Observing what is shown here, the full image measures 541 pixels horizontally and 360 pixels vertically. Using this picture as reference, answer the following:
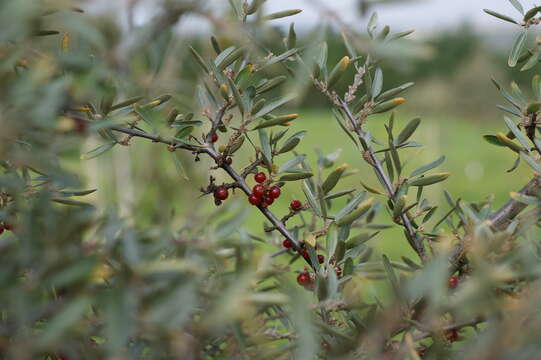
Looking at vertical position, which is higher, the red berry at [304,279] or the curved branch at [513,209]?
the curved branch at [513,209]

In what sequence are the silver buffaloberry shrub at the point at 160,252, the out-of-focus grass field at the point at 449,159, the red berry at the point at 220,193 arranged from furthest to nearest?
the out-of-focus grass field at the point at 449,159 → the red berry at the point at 220,193 → the silver buffaloberry shrub at the point at 160,252

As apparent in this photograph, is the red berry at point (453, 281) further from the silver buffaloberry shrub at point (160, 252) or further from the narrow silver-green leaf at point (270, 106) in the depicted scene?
the narrow silver-green leaf at point (270, 106)

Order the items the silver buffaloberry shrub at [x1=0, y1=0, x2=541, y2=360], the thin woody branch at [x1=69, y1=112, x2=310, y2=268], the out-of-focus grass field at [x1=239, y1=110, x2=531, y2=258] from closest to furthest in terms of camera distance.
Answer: the silver buffaloberry shrub at [x1=0, y1=0, x2=541, y2=360], the thin woody branch at [x1=69, y1=112, x2=310, y2=268], the out-of-focus grass field at [x1=239, y1=110, x2=531, y2=258]

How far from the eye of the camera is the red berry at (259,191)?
0.71 meters

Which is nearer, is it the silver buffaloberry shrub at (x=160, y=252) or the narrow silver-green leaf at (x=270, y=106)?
the silver buffaloberry shrub at (x=160, y=252)

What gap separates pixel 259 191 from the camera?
72cm

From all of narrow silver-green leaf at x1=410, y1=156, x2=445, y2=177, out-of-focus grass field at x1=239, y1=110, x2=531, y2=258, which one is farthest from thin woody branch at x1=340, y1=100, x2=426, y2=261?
out-of-focus grass field at x1=239, y1=110, x2=531, y2=258

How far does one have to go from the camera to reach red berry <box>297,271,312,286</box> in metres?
0.73

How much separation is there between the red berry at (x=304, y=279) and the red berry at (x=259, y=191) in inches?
4.3

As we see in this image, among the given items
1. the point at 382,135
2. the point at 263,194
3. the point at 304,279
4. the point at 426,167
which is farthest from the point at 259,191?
the point at 382,135

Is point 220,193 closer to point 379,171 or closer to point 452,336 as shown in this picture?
point 379,171

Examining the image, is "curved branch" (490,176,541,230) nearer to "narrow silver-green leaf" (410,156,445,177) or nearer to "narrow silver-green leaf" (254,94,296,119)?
"narrow silver-green leaf" (410,156,445,177)

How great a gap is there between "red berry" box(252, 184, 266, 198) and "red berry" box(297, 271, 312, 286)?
0.11m

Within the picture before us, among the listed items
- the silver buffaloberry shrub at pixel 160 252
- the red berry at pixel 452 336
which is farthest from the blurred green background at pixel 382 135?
the red berry at pixel 452 336
